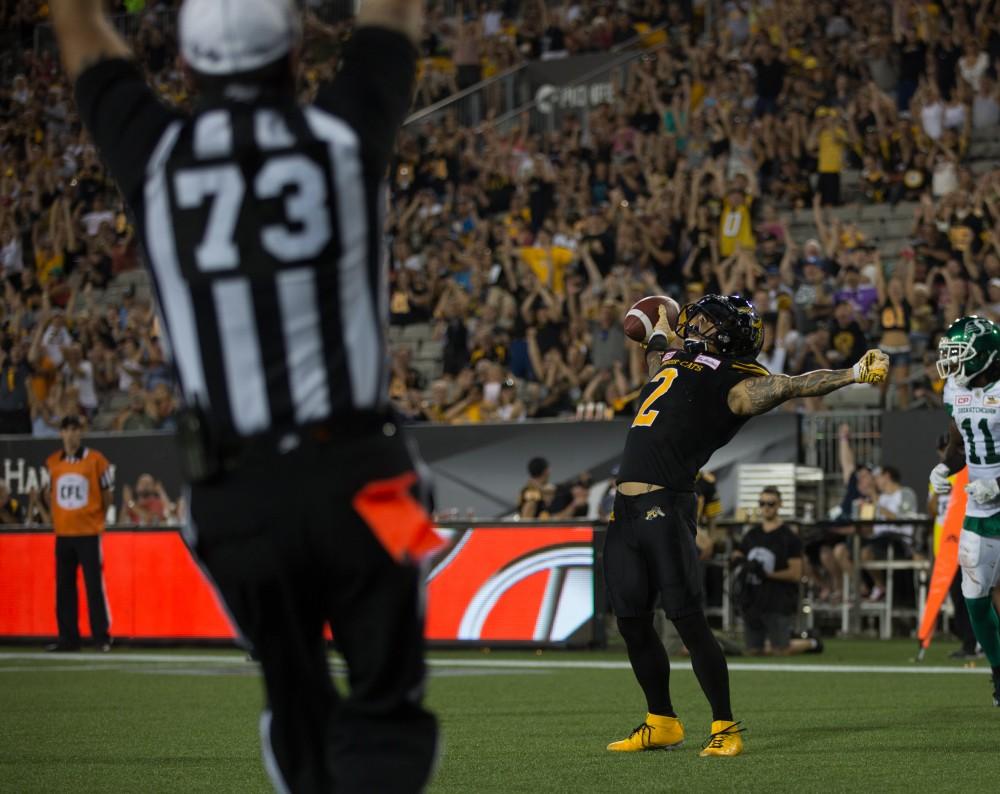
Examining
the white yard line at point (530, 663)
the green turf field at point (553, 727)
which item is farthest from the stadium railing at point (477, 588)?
the green turf field at point (553, 727)

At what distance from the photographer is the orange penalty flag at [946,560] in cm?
1409

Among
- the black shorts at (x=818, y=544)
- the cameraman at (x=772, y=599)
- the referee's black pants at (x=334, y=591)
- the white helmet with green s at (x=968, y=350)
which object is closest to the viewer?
the referee's black pants at (x=334, y=591)

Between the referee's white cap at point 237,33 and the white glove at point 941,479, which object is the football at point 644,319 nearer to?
the white glove at point 941,479

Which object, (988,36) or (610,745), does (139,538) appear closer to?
(610,745)

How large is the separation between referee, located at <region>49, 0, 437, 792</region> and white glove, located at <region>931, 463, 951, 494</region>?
8566 mm

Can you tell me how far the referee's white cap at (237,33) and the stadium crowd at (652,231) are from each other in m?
15.3

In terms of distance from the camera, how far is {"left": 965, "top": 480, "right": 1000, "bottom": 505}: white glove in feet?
33.7

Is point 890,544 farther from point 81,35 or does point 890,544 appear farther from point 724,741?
point 81,35

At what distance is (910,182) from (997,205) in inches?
68.8

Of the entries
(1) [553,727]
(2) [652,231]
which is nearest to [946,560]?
(1) [553,727]

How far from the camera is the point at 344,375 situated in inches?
130

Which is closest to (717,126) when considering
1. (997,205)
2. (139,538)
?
(997,205)

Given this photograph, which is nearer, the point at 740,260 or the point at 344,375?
the point at 344,375

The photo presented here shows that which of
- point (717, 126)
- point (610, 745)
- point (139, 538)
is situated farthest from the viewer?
point (717, 126)
